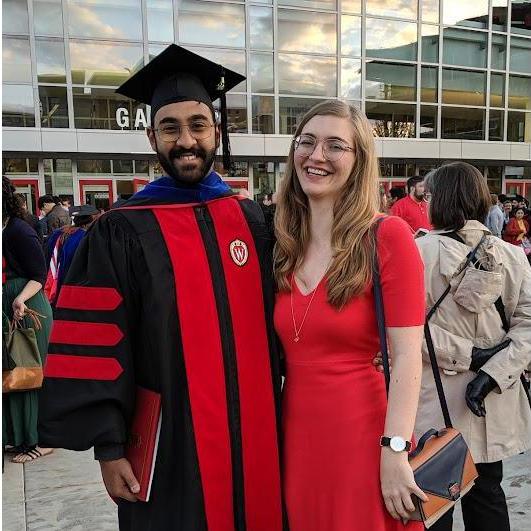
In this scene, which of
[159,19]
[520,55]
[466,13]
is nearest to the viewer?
[159,19]

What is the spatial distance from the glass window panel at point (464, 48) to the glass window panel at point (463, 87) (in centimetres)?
33

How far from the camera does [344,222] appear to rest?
1.63 m

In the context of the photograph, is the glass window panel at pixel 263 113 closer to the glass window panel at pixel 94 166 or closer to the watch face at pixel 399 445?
the glass window panel at pixel 94 166

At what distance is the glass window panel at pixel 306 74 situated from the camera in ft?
53.8

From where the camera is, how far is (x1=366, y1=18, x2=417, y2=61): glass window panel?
56.4ft

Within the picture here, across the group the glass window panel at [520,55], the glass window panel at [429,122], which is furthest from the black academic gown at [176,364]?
the glass window panel at [520,55]

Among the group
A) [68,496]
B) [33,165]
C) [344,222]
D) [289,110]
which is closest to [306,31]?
[289,110]

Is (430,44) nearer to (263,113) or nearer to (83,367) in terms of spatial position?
(263,113)

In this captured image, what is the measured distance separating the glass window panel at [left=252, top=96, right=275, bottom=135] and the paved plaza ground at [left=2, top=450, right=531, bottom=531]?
45.5 ft

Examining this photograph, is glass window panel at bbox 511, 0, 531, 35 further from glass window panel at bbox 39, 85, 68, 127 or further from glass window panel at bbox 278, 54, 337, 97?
glass window panel at bbox 39, 85, 68, 127

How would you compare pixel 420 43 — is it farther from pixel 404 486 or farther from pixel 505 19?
pixel 404 486

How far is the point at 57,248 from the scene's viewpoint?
5.21 m

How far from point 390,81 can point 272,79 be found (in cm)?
414

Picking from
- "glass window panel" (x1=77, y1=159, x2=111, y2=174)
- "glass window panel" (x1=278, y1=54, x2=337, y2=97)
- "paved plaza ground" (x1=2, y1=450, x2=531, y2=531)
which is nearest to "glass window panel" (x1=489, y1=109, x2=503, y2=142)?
"glass window panel" (x1=278, y1=54, x2=337, y2=97)
